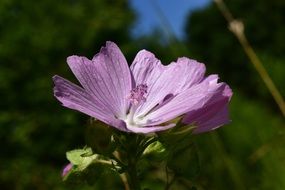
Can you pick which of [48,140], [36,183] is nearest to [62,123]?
[48,140]

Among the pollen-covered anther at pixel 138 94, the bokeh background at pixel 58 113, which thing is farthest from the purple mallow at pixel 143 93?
the bokeh background at pixel 58 113

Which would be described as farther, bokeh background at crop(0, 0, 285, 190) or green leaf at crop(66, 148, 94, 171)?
bokeh background at crop(0, 0, 285, 190)

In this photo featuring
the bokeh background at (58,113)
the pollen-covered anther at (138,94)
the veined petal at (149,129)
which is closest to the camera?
the veined petal at (149,129)

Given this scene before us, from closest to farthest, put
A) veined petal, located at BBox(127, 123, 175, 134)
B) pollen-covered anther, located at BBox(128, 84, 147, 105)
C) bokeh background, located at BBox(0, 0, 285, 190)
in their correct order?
1. veined petal, located at BBox(127, 123, 175, 134)
2. pollen-covered anther, located at BBox(128, 84, 147, 105)
3. bokeh background, located at BBox(0, 0, 285, 190)

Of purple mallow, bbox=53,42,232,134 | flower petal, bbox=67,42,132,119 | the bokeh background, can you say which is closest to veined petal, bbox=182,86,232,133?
purple mallow, bbox=53,42,232,134

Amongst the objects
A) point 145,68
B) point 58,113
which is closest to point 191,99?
point 145,68

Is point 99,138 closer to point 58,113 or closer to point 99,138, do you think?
point 99,138

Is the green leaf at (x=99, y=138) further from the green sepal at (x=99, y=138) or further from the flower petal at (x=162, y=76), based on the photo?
the flower petal at (x=162, y=76)

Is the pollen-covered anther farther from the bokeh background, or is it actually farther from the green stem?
the bokeh background
